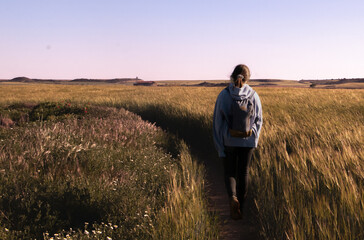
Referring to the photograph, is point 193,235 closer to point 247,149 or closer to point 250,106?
point 247,149

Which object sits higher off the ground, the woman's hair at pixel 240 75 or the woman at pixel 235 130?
the woman's hair at pixel 240 75

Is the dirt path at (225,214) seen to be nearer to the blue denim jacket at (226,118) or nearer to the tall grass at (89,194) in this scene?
the tall grass at (89,194)

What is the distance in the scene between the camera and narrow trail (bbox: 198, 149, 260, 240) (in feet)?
13.6

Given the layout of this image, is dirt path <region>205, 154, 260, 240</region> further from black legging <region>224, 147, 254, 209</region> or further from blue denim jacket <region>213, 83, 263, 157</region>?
blue denim jacket <region>213, 83, 263, 157</region>

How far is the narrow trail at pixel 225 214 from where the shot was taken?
4133mm

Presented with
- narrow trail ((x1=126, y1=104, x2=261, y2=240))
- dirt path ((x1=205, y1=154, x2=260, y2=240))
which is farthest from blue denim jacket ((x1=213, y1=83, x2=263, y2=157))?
narrow trail ((x1=126, y1=104, x2=261, y2=240))

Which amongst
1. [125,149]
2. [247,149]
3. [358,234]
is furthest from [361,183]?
[125,149]

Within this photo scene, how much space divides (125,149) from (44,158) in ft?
5.34

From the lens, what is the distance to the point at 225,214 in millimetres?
4898

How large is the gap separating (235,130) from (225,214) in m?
1.61

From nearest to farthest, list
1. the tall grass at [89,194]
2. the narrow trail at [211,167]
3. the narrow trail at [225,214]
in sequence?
the tall grass at [89,194] < the narrow trail at [225,214] < the narrow trail at [211,167]

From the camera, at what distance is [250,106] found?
13.4 feet

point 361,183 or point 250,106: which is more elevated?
point 250,106

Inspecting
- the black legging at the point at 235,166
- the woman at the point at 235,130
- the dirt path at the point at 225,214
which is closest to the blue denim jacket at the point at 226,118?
the woman at the point at 235,130
